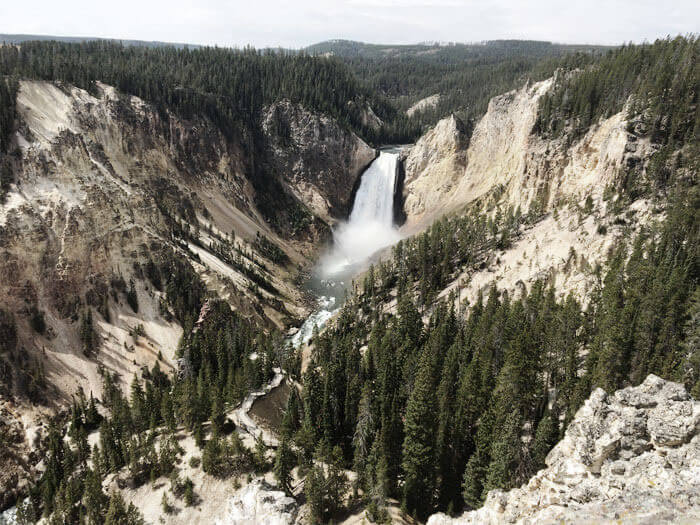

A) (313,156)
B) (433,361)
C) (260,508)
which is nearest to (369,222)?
(313,156)

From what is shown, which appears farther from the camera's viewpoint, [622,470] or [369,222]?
[369,222]

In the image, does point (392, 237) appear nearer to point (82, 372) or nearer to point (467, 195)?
point (467, 195)

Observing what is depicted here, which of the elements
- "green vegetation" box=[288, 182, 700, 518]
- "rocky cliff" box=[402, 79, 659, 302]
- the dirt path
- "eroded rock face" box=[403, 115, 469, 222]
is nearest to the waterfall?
"rocky cliff" box=[402, 79, 659, 302]

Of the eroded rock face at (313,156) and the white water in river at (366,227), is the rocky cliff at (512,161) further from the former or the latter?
the eroded rock face at (313,156)

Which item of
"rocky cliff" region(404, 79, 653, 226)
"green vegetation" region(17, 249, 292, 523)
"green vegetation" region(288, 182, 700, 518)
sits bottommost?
"green vegetation" region(17, 249, 292, 523)

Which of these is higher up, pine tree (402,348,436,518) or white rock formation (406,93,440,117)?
white rock formation (406,93,440,117)

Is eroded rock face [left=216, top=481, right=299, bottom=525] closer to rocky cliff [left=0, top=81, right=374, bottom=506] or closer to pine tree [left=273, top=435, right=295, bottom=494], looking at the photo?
pine tree [left=273, top=435, right=295, bottom=494]

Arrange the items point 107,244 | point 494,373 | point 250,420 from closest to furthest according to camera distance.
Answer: point 250,420, point 494,373, point 107,244

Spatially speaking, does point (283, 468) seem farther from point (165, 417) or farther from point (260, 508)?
point (165, 417)
